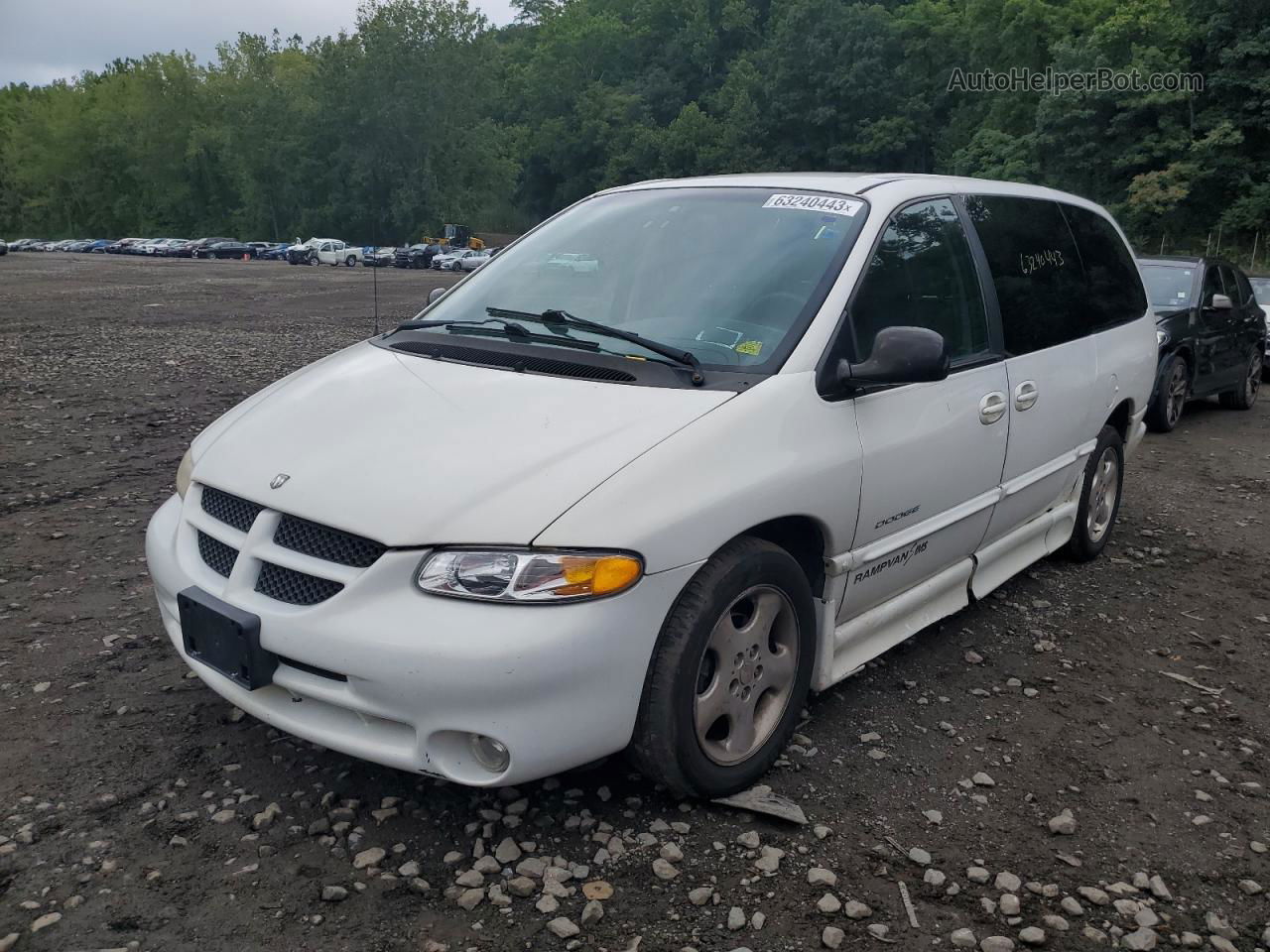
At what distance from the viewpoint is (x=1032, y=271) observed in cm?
461

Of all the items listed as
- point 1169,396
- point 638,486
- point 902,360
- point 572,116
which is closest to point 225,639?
point 638,486

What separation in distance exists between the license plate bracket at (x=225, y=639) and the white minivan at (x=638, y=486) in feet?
0.04

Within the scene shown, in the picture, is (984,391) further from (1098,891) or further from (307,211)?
(307,211)

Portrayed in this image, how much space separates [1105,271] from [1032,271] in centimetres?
104

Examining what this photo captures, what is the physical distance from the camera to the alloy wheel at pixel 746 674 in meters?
3.02

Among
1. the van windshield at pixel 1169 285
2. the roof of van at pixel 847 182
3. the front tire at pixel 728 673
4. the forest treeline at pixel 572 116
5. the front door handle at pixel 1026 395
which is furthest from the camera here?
the forest treeline at pixel 572 116

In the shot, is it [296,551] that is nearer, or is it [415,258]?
[296,551]

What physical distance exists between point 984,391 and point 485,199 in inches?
3261

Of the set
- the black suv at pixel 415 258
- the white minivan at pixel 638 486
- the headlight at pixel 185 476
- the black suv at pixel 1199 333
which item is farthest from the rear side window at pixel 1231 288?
the black suv at pixel 415 258

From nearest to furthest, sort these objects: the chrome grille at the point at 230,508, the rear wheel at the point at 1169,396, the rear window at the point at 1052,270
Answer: the chrome grille at the point at 230,508, the rear window at the point at 1052,270, the rear wheel at the point at 1169,396

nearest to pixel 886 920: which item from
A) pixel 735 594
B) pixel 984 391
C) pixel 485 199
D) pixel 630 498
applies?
pixel 735 594

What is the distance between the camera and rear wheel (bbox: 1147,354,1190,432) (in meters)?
9.80

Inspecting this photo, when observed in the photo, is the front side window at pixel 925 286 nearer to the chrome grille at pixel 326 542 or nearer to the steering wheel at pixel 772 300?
the steering wheel at pixel 772 300

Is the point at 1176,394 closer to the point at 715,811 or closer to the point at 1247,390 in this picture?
the point at 1247,390
